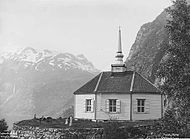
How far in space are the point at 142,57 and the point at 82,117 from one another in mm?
88714

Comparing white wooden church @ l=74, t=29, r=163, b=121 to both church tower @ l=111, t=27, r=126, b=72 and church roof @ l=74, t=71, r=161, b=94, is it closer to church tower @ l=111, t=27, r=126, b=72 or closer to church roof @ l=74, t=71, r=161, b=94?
church roof @ l=74, t=71, r=161, b=94

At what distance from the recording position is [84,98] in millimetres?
41500

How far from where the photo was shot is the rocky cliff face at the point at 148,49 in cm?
11281

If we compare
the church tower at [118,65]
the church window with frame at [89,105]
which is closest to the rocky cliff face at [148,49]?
the church tower at [118,65]

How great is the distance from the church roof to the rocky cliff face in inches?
1692

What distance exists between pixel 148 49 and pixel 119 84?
9552cm

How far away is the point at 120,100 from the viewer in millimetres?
39500

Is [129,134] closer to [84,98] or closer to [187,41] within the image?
[187,41]

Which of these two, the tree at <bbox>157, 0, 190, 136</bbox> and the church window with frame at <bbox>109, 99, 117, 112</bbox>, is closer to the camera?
the tree at <bbox>157, 0, 190, 136</bbox>

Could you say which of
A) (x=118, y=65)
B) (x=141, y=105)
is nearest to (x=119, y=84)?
(x=118, y=65)

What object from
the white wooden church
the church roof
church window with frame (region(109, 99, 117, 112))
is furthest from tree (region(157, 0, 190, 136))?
church window with frame (region(109, 99, 117, 112))

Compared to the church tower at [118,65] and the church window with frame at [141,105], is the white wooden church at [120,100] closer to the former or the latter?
the church window with frame at [141,105]

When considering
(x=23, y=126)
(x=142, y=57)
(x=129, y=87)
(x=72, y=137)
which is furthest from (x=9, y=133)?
(x=142, y=57)

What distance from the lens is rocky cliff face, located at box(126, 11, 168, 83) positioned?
112812 mm
